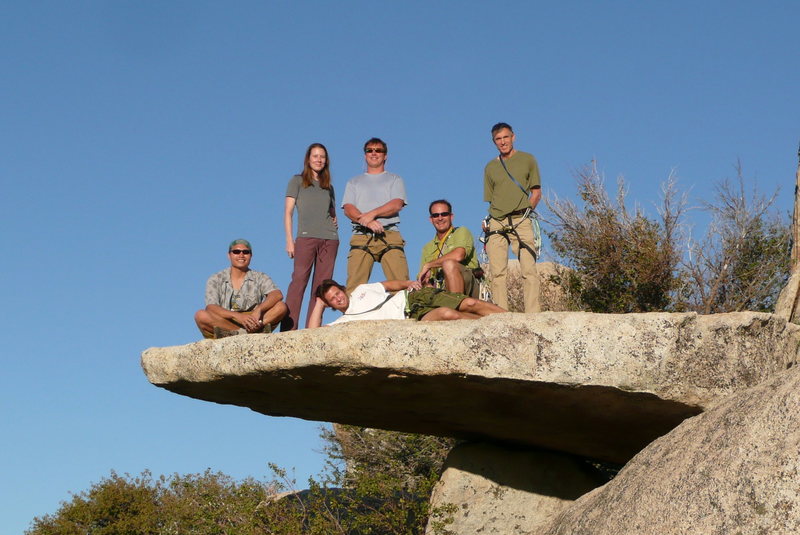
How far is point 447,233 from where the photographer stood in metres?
11.1

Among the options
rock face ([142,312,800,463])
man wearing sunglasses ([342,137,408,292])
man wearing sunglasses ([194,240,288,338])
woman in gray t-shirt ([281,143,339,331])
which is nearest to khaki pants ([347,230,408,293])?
man wearing sunglasses ([342,137,408,292])

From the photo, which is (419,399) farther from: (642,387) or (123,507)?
(123,507)

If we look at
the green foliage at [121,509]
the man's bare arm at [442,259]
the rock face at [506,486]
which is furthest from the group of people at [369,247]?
the green foliage at [121,509]

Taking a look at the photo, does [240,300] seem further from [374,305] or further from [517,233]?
[517,233]

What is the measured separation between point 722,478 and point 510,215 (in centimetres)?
557

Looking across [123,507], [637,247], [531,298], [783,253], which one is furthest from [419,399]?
[123,507]

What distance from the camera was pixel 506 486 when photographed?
1180cm

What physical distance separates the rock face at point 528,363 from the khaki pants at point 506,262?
1.66 meters

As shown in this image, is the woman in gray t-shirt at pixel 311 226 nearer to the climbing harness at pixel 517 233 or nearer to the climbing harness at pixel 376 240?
the climbing harness at pixel 376 240

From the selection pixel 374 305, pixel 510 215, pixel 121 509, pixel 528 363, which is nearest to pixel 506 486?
pixel 374 305

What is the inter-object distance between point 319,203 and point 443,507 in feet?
12.2

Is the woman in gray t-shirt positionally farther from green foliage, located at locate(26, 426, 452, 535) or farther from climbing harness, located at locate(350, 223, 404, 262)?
green foliage, located at locate(26, 426, 452, 535)

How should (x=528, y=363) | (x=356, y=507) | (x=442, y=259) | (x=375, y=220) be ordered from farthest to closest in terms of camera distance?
(x=356, y=507) → (x=375, y=220) → (x=442, y=259) → (x=528, y=363)

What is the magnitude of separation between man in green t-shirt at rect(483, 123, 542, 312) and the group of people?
0.01 metres
